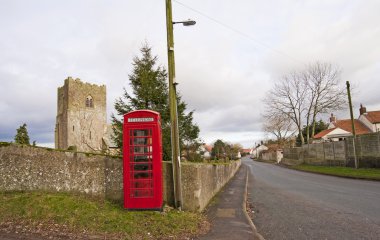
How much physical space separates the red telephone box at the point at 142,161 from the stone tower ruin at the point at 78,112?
46848 millimetres

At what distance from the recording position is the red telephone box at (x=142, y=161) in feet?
22.4

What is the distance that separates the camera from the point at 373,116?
178 feet

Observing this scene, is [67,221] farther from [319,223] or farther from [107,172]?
[319,223]

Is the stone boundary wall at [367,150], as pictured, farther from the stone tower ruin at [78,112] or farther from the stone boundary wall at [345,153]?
the stone tower ruin at [78,112]

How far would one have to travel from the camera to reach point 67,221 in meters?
5.84

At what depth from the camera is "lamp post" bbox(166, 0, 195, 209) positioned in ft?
24.3

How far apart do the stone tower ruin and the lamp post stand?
152 feet

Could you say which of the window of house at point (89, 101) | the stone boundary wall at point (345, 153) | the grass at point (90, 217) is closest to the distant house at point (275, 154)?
the stone boundary wall at point (345, 153)

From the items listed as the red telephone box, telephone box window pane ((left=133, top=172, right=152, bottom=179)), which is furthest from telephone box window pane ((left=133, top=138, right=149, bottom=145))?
telephone box window pane ((left=133, top=172, right=152, bottom=179))

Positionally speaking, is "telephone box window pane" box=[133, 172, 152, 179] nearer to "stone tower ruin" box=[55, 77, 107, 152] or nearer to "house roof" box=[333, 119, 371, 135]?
"stone tower ruin" box=[55, 77, 107, 152]

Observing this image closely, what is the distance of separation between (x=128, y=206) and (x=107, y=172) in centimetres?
105

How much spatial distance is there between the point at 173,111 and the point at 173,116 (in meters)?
0.13

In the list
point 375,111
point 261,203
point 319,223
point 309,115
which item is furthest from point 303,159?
point 319,223

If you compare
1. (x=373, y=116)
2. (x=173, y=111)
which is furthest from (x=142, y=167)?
(x=373, y=116)
